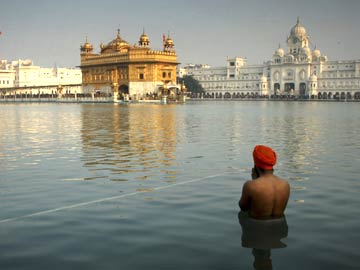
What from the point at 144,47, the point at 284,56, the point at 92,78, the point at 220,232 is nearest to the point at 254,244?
the point at 220,232

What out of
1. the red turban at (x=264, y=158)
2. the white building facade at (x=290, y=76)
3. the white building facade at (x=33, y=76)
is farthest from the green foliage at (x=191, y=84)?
the red turban at (x=264, y=158)

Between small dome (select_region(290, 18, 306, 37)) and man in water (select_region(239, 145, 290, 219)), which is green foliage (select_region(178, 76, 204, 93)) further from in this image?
man in water (select_region(239, 145, 290, 219))

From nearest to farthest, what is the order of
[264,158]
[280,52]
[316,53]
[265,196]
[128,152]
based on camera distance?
[264,158], [265,196], [128,152], [316,53], [280,52]

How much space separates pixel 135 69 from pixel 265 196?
3058 inches

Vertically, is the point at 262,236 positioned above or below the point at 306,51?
below

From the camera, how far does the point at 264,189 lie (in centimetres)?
585

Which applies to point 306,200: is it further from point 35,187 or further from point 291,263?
point 35,187

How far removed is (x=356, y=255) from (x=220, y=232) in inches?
63.0

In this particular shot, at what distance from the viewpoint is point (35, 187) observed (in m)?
8.57

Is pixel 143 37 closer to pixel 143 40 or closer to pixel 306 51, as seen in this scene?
pixel 143 40

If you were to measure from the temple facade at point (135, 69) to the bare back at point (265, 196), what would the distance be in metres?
72.3

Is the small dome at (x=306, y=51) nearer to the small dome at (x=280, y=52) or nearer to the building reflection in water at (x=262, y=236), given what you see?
the small dome at (x=280, y=52)

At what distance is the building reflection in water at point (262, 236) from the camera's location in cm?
501

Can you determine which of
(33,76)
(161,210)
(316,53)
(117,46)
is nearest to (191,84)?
(316,53)
